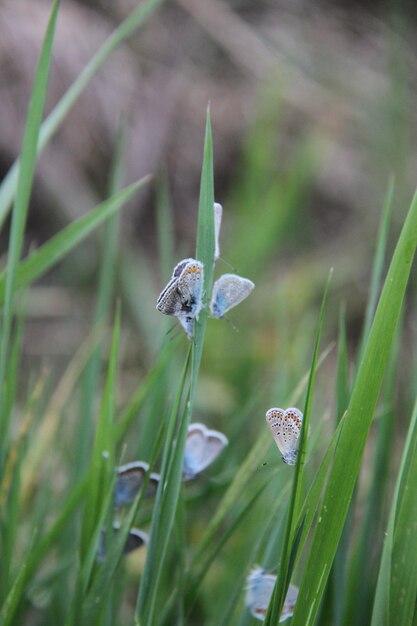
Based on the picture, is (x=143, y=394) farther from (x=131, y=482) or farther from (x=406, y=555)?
(x=406, y=555)

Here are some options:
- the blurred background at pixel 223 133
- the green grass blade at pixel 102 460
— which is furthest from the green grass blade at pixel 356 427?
the blurred background at pixel 223 133

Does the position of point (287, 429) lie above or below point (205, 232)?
below

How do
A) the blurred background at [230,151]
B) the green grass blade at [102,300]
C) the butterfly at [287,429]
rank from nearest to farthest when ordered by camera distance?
1. the butterfly at [287,429]
2. the green grass blade at [102,300]
3. the blurred background at [230,151]

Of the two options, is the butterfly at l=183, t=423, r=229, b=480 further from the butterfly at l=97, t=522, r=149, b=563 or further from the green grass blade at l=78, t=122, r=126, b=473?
the green grass blade at l=78, t=122, r=126, b=473

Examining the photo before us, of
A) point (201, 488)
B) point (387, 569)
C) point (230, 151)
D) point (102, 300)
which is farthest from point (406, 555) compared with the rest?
point (230, 151)

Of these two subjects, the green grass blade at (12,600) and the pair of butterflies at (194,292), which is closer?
the pair of butterflies at (194,292)

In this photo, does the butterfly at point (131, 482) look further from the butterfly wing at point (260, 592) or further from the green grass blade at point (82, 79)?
the green grass blade at point (82, 79)

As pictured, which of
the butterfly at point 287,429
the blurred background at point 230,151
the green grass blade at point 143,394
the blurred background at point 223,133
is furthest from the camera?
the blurred background at point 223,133

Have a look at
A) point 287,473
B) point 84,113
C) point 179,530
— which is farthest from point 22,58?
point 179,530
